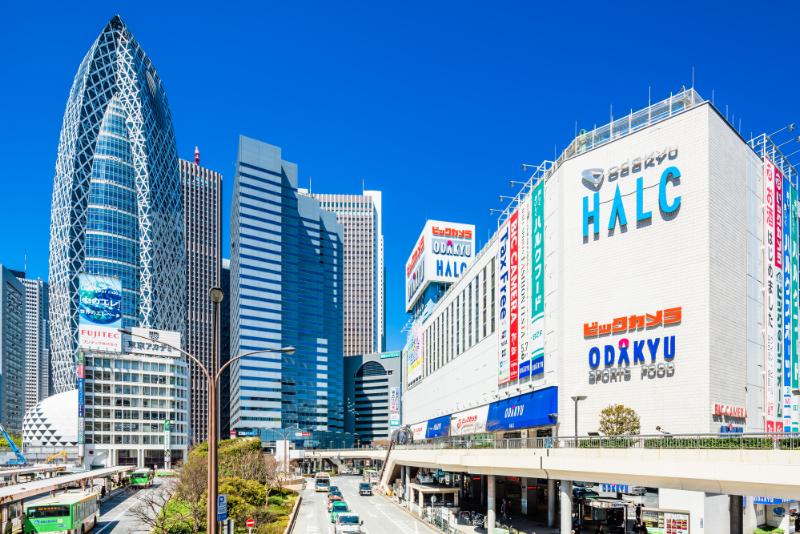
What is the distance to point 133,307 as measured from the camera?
621 ft

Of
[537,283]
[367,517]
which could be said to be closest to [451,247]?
[537,283]

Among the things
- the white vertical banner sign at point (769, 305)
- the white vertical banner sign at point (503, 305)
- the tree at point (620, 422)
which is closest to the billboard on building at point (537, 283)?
the white vertical banner sign at point (503, 305)

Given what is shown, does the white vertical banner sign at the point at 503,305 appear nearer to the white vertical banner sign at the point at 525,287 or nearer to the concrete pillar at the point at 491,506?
the white vertical banner sign at the point at 525,287

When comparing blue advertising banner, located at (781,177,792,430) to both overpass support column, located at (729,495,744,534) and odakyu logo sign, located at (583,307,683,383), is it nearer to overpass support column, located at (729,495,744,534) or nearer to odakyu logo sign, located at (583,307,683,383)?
odakyu logo sign, located at (583,307,683,383)

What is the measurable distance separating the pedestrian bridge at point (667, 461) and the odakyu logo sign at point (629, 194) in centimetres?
2036

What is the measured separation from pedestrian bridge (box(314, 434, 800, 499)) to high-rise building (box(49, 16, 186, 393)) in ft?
523

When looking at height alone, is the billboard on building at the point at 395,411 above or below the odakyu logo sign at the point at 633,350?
below

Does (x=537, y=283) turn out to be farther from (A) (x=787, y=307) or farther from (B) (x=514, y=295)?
(A) (x=787, y=307)

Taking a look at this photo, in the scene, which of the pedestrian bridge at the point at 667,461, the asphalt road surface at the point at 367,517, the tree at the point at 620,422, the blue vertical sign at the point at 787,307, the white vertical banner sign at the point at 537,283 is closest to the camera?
A: the pedestrian bridge at the point at 667,461

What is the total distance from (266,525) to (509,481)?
34529 millimetres

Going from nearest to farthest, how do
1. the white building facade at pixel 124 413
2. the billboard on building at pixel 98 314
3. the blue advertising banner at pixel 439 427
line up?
the blue advertising banner at pixel 439 427
the white building facade at pixel 124 413
the billboard on building at pixel 98 314

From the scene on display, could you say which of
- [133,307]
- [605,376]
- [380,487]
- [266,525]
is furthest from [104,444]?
[605,376]

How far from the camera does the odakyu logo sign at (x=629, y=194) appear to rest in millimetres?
53156

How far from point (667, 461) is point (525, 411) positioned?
109 ft
